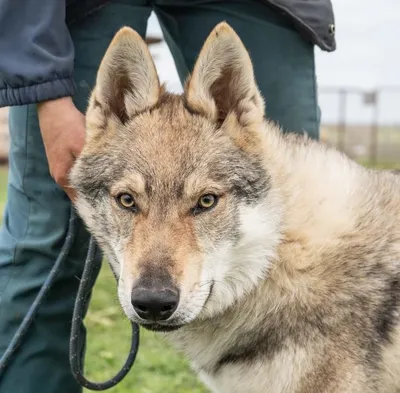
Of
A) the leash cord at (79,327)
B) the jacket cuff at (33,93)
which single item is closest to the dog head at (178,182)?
the jacket cuff at (33,93)

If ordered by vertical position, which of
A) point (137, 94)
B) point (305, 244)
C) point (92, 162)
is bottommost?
point (305, 244)

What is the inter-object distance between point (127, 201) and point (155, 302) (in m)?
0.41

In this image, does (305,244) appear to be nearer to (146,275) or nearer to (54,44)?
(146,275)

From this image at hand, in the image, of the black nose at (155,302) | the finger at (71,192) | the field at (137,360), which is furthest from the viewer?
the field at (137,360)

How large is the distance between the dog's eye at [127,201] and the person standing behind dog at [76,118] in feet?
1.00

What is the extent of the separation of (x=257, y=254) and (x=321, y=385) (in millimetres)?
471

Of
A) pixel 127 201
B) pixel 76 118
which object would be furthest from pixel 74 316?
pixel 76 118

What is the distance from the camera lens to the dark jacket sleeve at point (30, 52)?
264 centimetres

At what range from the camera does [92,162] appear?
2668 mm

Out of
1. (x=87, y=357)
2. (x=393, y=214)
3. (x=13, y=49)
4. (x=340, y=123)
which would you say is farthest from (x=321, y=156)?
(x=340, y=123)

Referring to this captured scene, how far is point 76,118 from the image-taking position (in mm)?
2748

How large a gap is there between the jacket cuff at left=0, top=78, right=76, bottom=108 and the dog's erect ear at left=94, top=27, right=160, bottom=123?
0.13m

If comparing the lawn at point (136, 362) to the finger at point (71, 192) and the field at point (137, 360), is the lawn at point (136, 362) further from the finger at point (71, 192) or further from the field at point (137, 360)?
the finger at point (71, 192)

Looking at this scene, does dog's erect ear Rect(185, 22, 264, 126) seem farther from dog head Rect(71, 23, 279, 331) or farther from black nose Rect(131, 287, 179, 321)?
black nose Rect(131, 287, 179, 321)
